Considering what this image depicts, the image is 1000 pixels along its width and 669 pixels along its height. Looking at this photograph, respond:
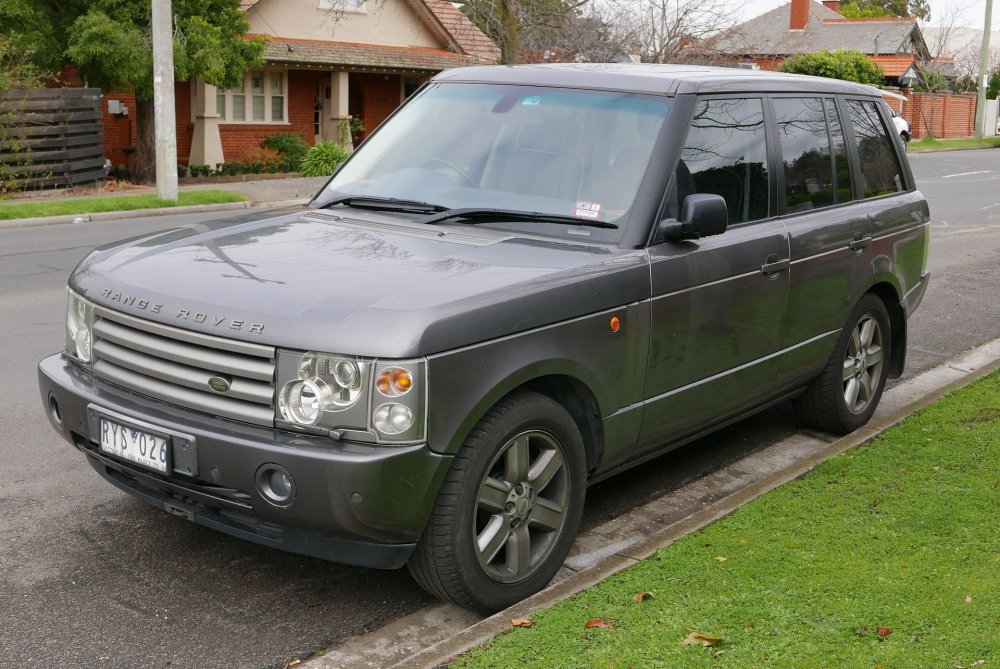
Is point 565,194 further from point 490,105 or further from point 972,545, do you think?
point 972,545

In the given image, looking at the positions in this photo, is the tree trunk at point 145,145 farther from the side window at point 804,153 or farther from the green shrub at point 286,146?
the side window at point 804,153

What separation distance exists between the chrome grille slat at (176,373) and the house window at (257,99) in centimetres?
2678

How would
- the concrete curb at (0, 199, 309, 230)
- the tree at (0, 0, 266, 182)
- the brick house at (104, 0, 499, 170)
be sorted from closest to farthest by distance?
the concrete curb at (0, 199, 309, 230) < the tree at (0, 0, 266, 182) < the brick house at (104, 0, 499, 170)

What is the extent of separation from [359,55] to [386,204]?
2790cm

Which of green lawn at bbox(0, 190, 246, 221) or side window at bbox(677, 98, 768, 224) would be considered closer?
Answer: side window at bbox(677, 98, 768, 224)

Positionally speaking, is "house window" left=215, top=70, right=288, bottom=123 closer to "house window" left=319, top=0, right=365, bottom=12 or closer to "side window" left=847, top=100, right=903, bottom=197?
"house window" left=319, top=0, right=365, bottom=12

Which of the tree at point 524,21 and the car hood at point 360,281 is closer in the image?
the car hood at point 360,281

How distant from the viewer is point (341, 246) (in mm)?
4477

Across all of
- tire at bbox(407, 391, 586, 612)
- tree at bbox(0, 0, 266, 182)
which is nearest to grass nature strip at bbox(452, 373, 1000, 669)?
tire at bbox(407, 391, 586, 612)

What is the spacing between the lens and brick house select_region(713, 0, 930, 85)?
65312mm

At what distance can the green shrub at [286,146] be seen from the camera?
3027 centimetres

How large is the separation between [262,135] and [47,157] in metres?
10.3

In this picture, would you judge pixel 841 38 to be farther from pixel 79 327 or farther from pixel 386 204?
pixel 79 327

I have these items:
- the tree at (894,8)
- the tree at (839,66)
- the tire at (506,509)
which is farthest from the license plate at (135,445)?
the tree at (894,8)
